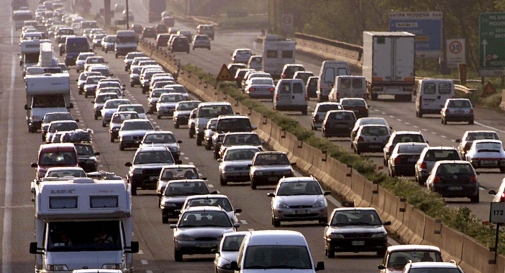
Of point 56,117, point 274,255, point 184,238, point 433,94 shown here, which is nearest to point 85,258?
point 274,255

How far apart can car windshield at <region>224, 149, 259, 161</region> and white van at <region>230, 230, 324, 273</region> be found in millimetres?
25505

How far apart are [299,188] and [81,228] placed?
522 inches

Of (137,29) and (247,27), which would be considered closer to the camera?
(137,29)

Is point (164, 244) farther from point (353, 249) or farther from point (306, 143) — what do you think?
point (306, 143)

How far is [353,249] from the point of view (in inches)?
1304

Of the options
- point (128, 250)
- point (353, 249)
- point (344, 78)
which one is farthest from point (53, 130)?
point (128, 250)

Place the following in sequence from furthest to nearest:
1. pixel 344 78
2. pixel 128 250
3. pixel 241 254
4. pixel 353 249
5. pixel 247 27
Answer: pixel 247 27 < pixel 344 78 < pixel 353 249 < pixel 128 250 < pixel 241 254

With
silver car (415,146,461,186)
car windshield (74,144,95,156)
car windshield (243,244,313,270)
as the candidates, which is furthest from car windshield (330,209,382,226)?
car windshield (74,144,95,156)

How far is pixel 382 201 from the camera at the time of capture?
39531 millimetres

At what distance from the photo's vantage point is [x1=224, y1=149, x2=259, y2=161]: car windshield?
49.9 m

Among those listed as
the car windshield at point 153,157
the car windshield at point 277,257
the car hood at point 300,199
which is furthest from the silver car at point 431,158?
the car windshield at point 277,257

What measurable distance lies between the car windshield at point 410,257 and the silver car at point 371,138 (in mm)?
29655

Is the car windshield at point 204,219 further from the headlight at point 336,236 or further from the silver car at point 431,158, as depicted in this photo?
the silver car at point 431,158

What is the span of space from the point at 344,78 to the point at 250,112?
8.98m
